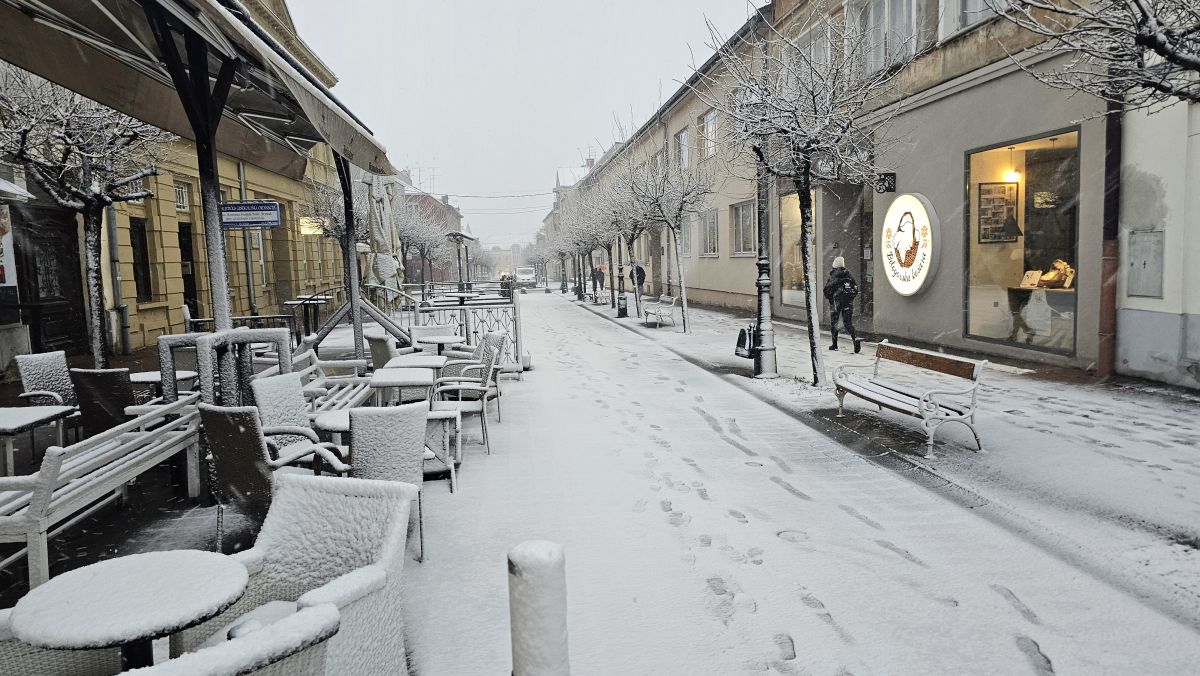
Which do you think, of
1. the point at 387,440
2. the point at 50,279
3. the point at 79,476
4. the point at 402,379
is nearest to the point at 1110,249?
the point at 402,379

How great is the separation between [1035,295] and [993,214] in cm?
158

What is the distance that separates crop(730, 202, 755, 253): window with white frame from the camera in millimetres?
22125

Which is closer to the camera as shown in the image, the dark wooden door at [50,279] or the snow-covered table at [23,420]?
the snow-covered table at [23,420]

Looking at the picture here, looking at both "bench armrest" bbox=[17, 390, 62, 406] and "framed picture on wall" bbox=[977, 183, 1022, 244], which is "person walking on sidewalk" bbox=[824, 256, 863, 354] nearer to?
"framed picture on wall" bbox=[977, 183, 1022, 244]

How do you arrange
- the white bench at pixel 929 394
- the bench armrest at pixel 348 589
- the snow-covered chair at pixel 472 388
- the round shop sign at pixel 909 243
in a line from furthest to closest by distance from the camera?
the round shop sign at pixel 909 243
the snow-covered chair at pixel 472 388
the white bench at pixel 929 394
the bench armrest at pixel 348 589

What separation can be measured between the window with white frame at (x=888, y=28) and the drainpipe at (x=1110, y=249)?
419cm

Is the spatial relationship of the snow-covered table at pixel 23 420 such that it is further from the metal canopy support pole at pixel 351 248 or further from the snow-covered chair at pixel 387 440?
the metal canopy support pole at pixel 351 248

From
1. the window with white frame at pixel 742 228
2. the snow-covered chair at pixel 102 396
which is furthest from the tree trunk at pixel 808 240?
the window with white frame at pixel 742 228

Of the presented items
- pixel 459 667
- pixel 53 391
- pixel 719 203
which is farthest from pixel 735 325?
pixel 459 667

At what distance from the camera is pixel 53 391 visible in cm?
609

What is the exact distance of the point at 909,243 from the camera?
43.8 ft

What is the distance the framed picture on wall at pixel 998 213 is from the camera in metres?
11.3

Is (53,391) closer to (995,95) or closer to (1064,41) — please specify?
(1064,41)

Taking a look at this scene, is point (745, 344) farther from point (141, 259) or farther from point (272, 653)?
point (141, 259)
